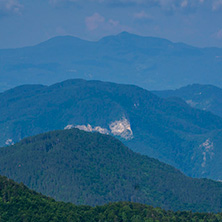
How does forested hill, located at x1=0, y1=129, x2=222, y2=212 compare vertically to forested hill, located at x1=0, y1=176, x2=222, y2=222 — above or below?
above

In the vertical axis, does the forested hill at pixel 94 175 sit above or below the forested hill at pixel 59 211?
above

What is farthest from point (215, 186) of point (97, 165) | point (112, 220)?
point (112, 220)

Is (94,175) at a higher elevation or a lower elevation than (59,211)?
higher

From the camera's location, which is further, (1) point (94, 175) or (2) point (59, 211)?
(1) point (94, 175)

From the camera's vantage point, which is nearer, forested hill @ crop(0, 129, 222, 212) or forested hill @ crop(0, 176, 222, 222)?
forested hill @ crop(0, 176, 222, 222)
